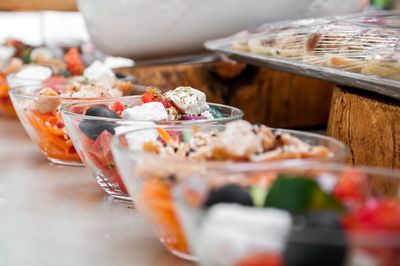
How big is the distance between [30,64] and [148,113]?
30.2 inches

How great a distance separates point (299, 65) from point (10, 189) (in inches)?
15.7

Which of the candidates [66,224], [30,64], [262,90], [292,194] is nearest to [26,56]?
[30,64]

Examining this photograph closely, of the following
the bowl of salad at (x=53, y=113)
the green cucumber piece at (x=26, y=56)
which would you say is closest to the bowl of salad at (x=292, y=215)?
the bowl of salad at (x=53, y=113)

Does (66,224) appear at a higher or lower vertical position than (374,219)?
lower

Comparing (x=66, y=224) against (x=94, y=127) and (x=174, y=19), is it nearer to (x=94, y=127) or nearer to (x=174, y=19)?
(x=94, y=127)

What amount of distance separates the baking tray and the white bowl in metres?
0.06

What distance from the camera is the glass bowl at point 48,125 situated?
1.02 meters

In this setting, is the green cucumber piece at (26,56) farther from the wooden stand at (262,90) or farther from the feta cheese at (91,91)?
the feta cheese at (91,91)

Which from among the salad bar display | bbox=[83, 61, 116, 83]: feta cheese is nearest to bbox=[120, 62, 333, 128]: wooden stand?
the salad bar display

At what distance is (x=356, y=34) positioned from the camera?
91 cm

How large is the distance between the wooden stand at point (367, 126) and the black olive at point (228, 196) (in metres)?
0.33

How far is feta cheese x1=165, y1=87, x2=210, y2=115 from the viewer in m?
0.83

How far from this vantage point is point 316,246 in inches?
16.2

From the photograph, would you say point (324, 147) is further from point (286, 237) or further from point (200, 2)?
point (200, 2)
